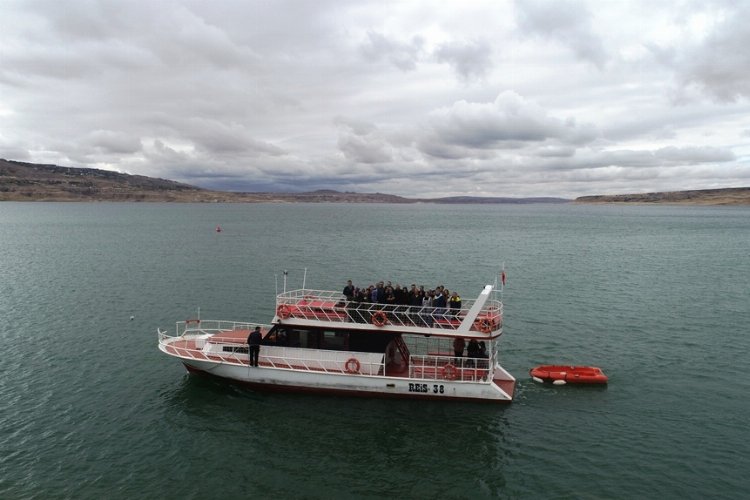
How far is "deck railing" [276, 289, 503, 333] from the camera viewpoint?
1008 inches

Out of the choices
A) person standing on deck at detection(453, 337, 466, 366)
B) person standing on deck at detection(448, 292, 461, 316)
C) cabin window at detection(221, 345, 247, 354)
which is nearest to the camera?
person standing on deck at detection(448, 292, 461, 316)

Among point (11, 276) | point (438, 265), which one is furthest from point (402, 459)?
point (11, 276)

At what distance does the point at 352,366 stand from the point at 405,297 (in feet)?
15.2

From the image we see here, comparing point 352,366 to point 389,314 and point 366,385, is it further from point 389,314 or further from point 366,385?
point 389,314

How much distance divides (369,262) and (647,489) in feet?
174

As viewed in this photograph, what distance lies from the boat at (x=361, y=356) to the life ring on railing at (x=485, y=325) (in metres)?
0.03

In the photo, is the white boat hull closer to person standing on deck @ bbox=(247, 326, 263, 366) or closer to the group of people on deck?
person standing on deck @ bbox=(247, 326, 263, 366)

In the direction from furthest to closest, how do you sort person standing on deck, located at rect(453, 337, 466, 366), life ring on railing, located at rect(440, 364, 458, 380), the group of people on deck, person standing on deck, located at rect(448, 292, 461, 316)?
person standing on deck, located at rect(453, 337, 466, 366) < person standing on deck, located at rect(448, 292, 461, 316) < the group of people on deck < life ring on railing, located at rect(440, 364, 458, 380)

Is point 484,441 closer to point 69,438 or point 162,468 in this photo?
point 162,468

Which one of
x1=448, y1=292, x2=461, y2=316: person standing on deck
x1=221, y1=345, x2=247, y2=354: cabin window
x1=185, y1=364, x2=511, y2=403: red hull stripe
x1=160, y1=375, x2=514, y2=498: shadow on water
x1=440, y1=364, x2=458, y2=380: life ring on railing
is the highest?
x1=448, y1=292, x2=461, y2=316: person standing on deck

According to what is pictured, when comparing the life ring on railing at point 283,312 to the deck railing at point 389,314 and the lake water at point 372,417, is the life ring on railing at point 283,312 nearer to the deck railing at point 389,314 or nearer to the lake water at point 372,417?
the deck railing at point 389,314

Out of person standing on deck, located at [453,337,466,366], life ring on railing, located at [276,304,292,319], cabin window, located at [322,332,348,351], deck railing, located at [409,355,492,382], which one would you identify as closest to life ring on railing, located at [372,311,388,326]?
cabin window, located at [322,332,348,351]

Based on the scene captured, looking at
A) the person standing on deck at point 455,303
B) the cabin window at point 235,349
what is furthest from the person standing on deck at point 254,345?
the person standing on deck at point 455,303

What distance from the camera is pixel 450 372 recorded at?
25.8 meters
